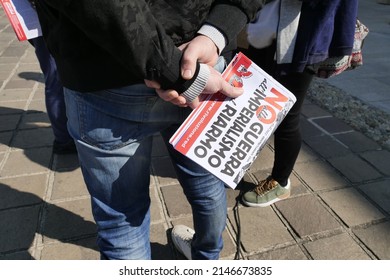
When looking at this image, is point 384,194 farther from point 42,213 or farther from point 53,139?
point 53,139

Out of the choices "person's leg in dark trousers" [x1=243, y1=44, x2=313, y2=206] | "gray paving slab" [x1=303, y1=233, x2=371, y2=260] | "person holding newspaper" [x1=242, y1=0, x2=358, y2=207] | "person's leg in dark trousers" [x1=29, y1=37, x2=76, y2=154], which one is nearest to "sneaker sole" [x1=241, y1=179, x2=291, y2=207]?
"person's leg in dark trousers" [x1=243, y1=44, x2=313, y2=206]

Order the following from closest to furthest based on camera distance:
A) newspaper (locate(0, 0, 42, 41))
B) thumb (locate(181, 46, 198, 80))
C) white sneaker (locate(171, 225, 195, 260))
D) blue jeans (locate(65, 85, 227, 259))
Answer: thumb (locate(181, 46, 198, 80)), blue jeans (locate(65, 85, 227, 259)), newspaper (locate(0, 0, 42, 41)), white sneaker (locate(171, 225, 195, 260))

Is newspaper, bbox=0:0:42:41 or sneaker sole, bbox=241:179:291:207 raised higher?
newspaper, bbox=0:0:42:41

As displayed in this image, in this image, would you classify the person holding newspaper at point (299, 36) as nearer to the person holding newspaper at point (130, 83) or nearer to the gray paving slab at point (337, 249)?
the person holding newspaper at point (130, 83)

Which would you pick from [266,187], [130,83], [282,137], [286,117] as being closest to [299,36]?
[286,117]

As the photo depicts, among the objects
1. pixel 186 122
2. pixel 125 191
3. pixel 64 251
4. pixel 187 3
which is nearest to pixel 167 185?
pixel 64 251

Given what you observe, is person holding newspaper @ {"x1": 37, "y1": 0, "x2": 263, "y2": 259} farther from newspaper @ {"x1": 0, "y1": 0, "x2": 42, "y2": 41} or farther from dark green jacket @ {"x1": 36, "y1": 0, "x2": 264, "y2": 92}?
newspaper @ {"x1": 0, "y1": 0, "x2": 42, "y2": 41}

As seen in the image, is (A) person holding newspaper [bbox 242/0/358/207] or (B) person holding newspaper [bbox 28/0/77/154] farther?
(B) person holding newspaper [bbox 28/0/77/154]

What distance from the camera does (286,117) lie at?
67.6 inches

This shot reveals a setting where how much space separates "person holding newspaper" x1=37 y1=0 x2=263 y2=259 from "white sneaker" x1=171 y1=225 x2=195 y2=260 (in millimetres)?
464

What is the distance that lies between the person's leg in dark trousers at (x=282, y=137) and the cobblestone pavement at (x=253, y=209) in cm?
8

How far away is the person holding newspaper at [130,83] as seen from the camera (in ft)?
2.45

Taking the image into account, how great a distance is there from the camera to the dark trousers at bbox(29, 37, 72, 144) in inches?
85.3

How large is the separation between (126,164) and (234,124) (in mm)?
369
